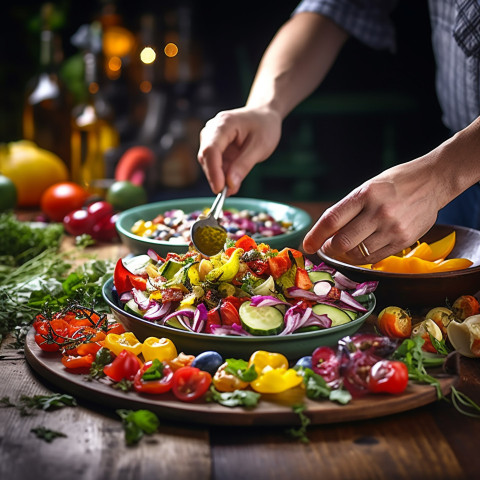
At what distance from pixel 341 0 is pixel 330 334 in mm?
1430

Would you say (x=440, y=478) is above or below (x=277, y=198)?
above

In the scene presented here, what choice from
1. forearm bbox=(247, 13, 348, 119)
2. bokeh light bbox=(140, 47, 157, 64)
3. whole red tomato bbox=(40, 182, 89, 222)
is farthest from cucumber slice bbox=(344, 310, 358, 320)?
bokeh light bbox=(140, 47, 157, 64)

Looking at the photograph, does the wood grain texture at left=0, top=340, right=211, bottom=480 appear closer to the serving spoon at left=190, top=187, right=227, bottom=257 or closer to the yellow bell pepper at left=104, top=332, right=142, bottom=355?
the yellow bell pepper at left=104, top=332, right=142, bottom=355

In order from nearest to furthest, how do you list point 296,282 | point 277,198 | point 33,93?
point 296,282, point 33,93, point 277,198

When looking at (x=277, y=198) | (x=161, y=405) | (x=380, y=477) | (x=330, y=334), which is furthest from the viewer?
(x=277, y=198)

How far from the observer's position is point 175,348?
44.7 inches

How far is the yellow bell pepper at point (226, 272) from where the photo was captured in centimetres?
121

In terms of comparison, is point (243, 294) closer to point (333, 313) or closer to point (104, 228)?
point (333, 313)

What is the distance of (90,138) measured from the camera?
2.99 metres

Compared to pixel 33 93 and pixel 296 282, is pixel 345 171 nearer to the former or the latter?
pixel 33 93

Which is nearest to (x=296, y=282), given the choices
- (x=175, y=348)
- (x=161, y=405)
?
(x=175, y=348)

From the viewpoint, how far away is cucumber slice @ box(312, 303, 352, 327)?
1170 mm

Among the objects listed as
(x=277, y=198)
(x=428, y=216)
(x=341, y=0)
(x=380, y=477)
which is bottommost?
(x=277, y=198)

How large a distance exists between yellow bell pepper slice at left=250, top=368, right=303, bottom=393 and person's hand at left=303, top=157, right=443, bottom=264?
0.34m
